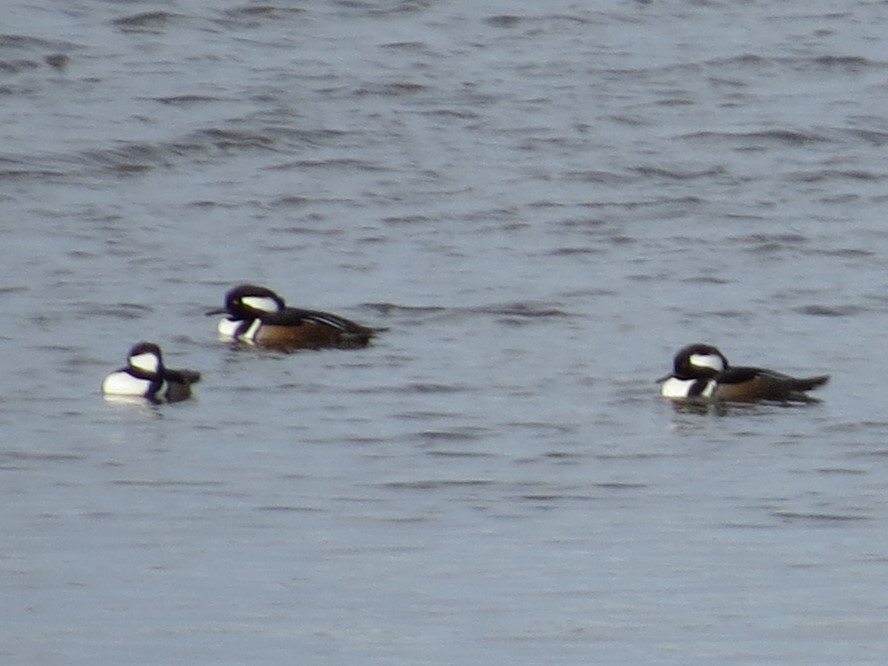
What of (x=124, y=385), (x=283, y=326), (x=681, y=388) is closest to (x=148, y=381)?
(x=124, y=385)

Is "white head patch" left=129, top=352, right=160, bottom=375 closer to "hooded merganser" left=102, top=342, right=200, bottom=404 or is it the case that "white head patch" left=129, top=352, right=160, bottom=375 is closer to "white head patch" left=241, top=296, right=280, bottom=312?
"hooded merganser" left=102, top=342, right=200, bottom=404

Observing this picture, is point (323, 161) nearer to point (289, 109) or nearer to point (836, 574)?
point (289, 109)

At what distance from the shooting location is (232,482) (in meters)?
10.5

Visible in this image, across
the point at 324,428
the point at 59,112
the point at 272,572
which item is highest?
the point at 272,572

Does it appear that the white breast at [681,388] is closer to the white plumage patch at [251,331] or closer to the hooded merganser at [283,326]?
the hooded merganser at [283,326]

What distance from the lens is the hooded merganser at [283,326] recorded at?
14758mm

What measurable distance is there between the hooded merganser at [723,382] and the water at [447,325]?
0.49 feet

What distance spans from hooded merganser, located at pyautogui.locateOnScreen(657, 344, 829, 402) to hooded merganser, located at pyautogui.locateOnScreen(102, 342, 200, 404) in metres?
2.49

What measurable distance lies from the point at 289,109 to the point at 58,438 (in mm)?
13572

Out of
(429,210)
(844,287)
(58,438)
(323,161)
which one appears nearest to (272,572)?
(58,438)

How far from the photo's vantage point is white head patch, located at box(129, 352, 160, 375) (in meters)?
12.9

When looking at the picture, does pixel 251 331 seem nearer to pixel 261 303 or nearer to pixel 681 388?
pixel 261 303

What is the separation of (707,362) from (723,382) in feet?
0.73

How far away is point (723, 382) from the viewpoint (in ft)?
43.8
